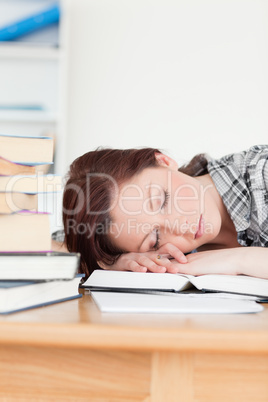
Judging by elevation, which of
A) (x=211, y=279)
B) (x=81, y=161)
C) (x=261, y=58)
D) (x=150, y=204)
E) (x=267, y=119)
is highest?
(x=261, y=58)

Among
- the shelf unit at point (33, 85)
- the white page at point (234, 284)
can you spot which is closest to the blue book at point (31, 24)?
the shelf unit at point (33, 85)

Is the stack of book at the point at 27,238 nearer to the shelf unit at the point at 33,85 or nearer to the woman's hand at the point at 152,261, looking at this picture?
the woman's hand at the point at 152,261

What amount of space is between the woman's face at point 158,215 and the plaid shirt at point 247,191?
82 millimetres

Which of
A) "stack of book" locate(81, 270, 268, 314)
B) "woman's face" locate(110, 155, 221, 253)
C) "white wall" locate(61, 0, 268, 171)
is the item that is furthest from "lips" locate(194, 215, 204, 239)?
"white wall" locate(61, 0, 268, 171)

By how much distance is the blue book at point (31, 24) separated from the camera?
259 centimetres

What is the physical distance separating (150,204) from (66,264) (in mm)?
540

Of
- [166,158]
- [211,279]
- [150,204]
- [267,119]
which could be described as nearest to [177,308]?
[211,279]

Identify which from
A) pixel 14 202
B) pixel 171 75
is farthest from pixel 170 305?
pixel 171 75

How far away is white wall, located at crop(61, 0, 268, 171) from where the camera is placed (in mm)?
2943

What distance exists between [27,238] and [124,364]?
9.3 inches

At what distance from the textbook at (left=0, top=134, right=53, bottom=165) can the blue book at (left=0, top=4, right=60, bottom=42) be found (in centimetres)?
221

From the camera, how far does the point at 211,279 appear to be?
0.75 metres

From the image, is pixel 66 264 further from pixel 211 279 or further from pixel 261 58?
pixel 261 58

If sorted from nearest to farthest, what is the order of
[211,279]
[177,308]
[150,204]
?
[177,308]
[211,279]
[150,204]
